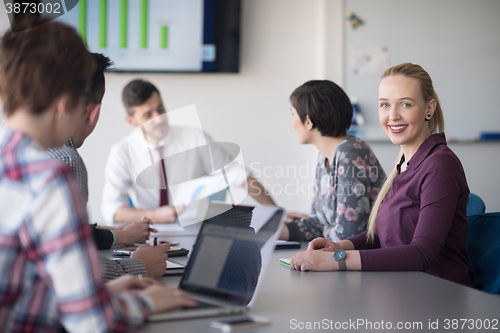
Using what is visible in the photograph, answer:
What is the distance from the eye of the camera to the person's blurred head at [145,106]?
2.81 meters

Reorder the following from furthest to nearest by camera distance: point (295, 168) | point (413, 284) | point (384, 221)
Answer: point (295, 168) → point (384, 221) → point (413, 284)

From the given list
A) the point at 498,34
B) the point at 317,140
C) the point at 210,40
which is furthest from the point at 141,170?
the point at 498,34

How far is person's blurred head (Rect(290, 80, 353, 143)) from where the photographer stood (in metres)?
2.08

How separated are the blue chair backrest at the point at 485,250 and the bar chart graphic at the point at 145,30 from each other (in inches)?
92.9

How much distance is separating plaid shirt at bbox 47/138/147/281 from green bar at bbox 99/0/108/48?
6.76ft

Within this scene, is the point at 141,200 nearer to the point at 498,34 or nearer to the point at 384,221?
the point at 384,221

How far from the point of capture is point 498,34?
11.2ft

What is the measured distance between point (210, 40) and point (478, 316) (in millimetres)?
2878

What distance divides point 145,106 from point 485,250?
2.06 m

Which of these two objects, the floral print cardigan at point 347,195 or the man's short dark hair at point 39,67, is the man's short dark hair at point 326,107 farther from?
the man's short dark hair at point 39,67

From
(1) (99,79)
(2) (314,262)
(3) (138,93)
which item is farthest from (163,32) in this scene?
(2) (314,262)

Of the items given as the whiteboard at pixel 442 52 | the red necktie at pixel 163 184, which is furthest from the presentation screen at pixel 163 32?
the whiteboard at pixel 442 52

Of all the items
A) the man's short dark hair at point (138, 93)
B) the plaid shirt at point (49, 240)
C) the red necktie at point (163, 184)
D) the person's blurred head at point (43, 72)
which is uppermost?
the man's short dark hair at point (138, 93)

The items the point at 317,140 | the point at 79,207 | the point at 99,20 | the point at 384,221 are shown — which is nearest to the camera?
the point at 79,207
